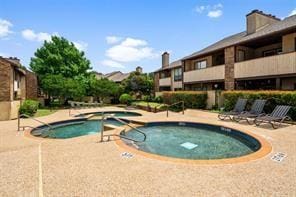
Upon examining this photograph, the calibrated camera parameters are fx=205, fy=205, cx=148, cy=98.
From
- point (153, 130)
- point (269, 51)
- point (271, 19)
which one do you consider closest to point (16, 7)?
point (153, 130)

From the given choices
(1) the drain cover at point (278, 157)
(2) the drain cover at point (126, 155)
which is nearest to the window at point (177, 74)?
(1) the drain cover at point (278, 157)

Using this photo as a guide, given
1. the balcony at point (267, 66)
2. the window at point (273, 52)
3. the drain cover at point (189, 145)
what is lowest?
the drain cover at point (189, 145)

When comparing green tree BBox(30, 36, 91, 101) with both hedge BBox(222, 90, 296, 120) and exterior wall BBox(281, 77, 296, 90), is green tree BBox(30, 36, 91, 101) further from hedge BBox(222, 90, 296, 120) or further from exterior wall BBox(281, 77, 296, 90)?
exterior wall BBox(281, 77, 296, 90)

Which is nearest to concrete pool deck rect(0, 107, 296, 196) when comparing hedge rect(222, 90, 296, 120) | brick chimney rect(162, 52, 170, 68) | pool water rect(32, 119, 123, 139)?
pool water rect(32, 119, 123, 139)

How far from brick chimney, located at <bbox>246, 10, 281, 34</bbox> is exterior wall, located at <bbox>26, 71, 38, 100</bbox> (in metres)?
24.9

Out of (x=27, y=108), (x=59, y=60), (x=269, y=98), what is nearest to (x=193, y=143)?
(x=269, y=98)

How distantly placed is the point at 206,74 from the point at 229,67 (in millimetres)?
3327

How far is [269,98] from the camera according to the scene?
1309 centimetres

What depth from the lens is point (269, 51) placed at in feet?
61.1

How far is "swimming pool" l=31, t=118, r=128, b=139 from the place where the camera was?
12.2 metres

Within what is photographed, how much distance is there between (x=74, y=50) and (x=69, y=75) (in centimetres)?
413

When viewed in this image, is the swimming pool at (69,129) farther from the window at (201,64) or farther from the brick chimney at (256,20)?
the brick chimney at (256,20)

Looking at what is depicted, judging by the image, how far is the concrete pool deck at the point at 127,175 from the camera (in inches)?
162

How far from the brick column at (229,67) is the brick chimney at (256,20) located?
331 centimetres
